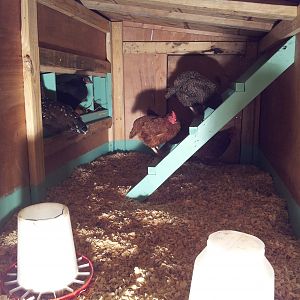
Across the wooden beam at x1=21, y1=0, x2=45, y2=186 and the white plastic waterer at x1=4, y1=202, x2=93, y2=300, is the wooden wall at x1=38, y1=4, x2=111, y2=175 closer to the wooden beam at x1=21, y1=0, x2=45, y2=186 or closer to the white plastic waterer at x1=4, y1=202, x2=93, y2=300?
the wooden beam at x1=21, y1=0, x2=45, y2=186

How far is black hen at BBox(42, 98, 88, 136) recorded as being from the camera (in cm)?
228

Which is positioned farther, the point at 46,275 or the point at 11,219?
the point at 11,219

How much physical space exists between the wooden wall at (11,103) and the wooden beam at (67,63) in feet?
0.72

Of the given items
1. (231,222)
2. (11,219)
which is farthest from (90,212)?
(231,222)

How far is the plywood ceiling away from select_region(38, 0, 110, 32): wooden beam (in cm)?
6

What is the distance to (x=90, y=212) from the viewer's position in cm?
205

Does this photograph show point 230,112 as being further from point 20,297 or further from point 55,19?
point 20,297

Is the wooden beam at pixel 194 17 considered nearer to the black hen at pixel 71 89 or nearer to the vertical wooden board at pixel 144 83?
the black hen at pixel 71 89

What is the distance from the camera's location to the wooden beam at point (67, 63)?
2121 millimetres

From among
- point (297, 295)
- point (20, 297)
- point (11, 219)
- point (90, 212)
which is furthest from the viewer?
point (90, 212)

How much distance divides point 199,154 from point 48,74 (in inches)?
59.7

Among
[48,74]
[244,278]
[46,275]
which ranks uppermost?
[48,74]

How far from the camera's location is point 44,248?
43.8 inches

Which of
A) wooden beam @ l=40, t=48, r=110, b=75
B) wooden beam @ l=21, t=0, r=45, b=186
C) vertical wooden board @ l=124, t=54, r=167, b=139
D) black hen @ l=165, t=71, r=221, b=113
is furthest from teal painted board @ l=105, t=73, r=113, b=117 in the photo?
wooden beam @ l=21, t=0, r=45, b=186
